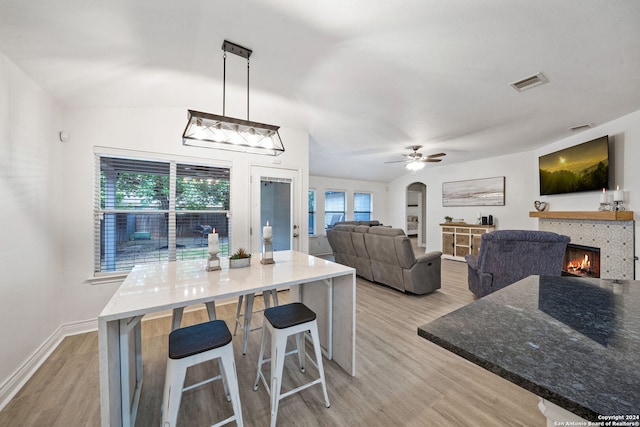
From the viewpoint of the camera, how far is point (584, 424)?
1.81 feet

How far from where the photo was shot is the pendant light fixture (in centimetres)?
182

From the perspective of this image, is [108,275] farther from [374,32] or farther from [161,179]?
[374,32]

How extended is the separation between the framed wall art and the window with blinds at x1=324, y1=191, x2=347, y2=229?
2.87 meters

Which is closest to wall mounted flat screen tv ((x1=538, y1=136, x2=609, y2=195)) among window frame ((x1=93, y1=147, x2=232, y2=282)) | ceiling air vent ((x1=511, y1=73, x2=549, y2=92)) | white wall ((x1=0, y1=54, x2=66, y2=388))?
ceiling air vent ((x1=511, y1=73, x2=549, y2=92))

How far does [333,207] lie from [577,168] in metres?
5.22

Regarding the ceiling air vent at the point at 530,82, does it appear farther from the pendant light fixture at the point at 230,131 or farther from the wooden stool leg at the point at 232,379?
the wooden stool leg at the point at 232,379

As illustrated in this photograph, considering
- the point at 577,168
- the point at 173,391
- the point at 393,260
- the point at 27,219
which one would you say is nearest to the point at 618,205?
the point at 577,168

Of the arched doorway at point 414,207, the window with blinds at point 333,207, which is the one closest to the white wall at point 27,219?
the window with blinds at point 333,207

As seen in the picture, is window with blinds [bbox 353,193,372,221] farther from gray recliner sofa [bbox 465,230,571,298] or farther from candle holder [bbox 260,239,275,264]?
candle holder [bbox 260,239,275,264]

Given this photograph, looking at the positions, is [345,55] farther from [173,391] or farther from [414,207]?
[414,207]

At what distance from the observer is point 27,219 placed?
2.09m

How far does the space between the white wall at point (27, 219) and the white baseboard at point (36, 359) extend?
1.0 inches

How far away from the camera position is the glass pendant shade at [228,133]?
1.81 meters

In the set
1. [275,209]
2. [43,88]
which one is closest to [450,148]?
[275,209]
